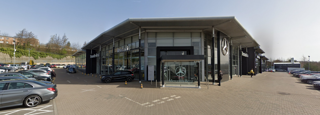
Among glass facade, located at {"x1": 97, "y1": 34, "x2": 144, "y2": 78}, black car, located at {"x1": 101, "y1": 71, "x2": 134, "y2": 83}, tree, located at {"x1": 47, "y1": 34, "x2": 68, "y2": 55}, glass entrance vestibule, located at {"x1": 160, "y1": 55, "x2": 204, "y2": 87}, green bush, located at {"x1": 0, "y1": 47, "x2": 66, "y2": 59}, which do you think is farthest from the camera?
tree, located at {"x1": 47, "y1": 34, "x2": 68, "y2": 55}

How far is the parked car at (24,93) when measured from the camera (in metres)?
5.80

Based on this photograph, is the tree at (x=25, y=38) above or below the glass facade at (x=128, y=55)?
above

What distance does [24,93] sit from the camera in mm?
6094

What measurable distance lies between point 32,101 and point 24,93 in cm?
48

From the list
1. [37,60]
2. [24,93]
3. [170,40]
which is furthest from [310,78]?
[37,60]

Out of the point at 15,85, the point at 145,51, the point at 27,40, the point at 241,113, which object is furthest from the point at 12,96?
the point at 27,40

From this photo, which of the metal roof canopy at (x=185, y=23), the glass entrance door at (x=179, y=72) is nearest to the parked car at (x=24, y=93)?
the glass entrance door at (x=179, y=72)

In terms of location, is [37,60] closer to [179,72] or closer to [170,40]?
[170,40]

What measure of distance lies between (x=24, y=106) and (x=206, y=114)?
26.3 ft

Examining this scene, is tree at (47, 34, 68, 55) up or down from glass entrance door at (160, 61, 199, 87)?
up

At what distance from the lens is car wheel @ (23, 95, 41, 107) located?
242 inches

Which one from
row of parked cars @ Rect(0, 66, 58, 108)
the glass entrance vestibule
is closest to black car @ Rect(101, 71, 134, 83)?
the glass entrance vestibule

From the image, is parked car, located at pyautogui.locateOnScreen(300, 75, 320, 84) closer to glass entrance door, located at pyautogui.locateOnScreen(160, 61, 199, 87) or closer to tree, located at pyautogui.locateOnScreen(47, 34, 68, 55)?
glass entrance door, located at pyautogui.locateOnScreen(160, 61, 199, 87)

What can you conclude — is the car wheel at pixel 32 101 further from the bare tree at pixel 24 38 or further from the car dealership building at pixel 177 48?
the bare tree at pixel 24 38
